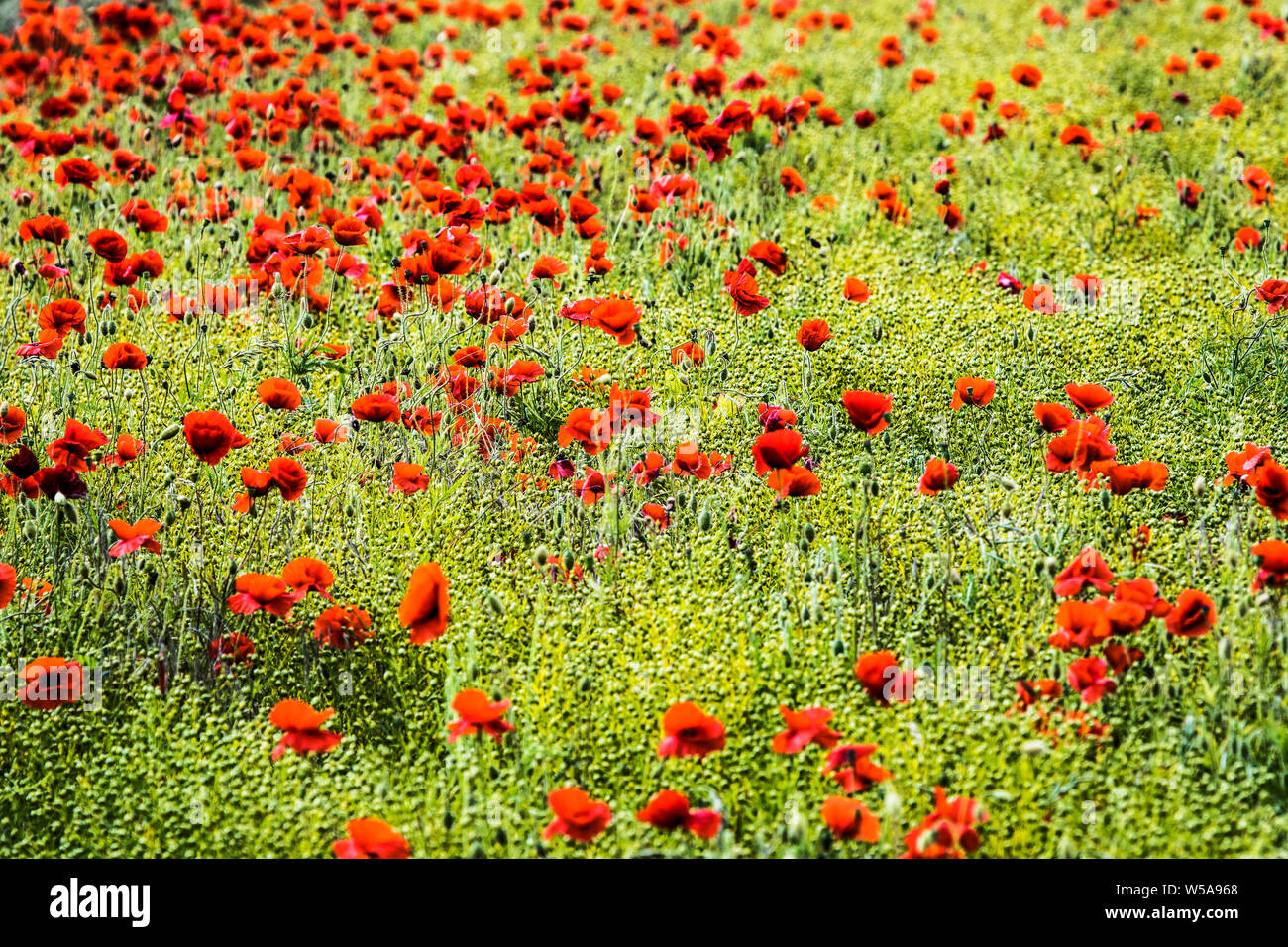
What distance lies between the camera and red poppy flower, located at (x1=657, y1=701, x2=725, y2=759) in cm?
238

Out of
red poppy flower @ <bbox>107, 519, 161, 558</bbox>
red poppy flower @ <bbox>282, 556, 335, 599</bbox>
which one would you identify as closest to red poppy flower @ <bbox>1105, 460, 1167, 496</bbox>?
red poppy flower @ <bbox>282, 556, 335, 599</bbox>

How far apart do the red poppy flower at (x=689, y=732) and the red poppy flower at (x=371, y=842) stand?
0.53 m

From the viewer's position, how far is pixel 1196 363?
4.04 metres

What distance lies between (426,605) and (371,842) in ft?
1.96

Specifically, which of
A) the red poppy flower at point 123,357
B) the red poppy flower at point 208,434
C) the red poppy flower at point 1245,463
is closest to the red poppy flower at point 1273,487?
the red poppy flower at point 1245,463

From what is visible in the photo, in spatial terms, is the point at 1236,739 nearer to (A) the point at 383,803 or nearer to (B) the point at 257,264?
(A) the point at 383,803

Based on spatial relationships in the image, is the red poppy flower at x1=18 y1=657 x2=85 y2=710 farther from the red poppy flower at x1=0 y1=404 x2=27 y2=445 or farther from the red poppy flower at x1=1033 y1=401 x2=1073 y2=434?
the red poppy flower at x1=1033 y1=401 x2=1073 y2=434

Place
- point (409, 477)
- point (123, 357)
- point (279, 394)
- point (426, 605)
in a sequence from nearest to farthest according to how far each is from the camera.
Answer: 1. point (426, 605)
2. point (409, 477)
3. point (279, 394)
4. point (123, 357)

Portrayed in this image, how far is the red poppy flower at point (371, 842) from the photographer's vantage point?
7.31 ft

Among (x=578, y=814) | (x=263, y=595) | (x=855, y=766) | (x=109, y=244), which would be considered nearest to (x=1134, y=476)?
(x=855, y=766)

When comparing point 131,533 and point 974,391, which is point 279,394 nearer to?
point 131,533

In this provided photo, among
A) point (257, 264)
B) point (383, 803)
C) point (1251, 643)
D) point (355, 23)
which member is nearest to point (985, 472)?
point (1251, 643)

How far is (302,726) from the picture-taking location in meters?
2.50

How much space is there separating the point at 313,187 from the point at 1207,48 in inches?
233
